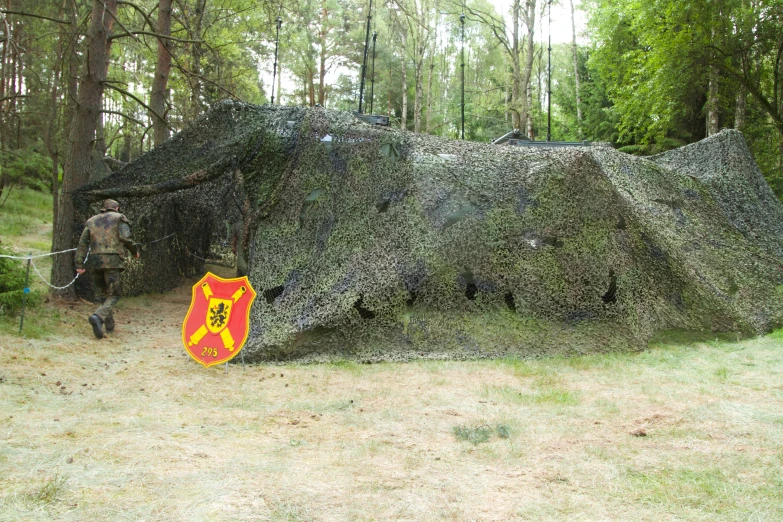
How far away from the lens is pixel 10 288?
7.13 metres

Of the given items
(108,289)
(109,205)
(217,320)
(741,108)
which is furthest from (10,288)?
(741,108)

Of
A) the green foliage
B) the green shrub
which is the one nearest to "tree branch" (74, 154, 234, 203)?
the green shrub

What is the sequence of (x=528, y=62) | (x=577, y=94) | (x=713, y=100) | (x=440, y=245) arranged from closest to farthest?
(x=440, y=245), (x=713, y=100), (x=528, y=62), (x=577, y=94)

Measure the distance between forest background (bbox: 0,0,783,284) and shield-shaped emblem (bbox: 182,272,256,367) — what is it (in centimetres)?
280

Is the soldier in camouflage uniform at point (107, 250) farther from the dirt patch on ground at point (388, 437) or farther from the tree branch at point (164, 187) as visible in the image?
the dirt patch on ground at point (388, 437)

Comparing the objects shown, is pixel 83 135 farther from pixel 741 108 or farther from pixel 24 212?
pixel 741 108

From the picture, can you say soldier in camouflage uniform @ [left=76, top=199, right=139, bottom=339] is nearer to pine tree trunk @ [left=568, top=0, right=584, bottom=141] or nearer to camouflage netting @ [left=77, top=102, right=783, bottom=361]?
camouflage netting @ [left=77, top=102, right=783, bottom=361]

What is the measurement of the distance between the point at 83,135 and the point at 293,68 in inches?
791

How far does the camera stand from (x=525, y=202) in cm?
727

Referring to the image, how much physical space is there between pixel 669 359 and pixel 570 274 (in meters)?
1.36

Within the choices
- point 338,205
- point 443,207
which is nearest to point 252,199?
point 338,205

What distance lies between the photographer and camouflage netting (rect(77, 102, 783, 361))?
21.7 ft

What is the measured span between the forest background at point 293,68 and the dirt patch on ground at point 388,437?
10.4 feet

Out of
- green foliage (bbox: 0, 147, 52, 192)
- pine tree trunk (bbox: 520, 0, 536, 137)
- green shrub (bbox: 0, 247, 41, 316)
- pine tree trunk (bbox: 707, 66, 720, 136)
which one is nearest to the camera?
green shrub (bbox: 0, 247, 41, 316)
